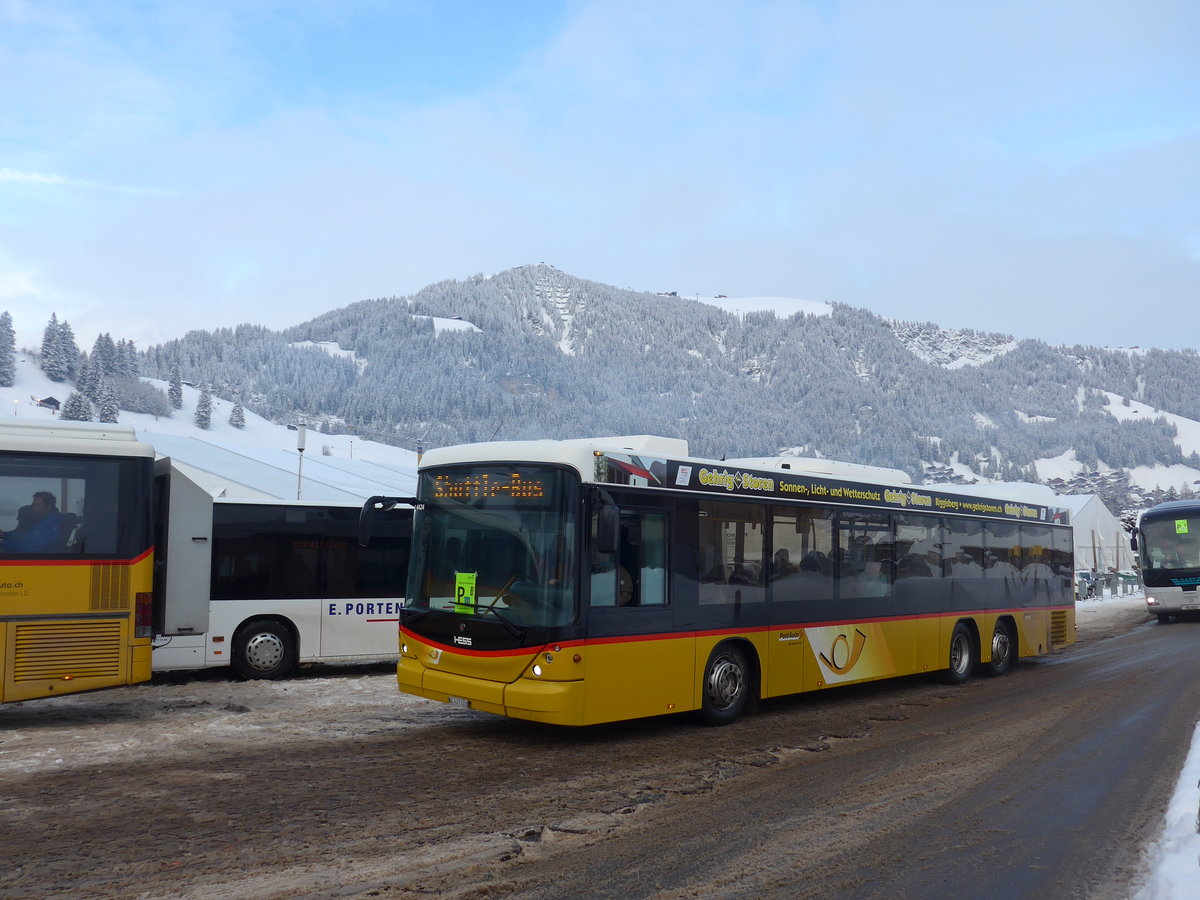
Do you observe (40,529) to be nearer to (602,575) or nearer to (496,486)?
(496,486)

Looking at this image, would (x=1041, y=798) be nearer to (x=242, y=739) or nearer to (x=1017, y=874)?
(x=1017, y=874)

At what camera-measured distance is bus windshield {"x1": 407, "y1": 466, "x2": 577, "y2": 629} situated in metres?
8.15

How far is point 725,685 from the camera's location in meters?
9.64

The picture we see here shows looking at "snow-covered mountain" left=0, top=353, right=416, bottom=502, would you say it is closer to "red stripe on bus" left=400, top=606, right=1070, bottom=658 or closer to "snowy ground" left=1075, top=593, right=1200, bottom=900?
"red stripe on bus" left=400, top=606, right=1070, bottom=658

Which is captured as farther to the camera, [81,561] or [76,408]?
[76,408]

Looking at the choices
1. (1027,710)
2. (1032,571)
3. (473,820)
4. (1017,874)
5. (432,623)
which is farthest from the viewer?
(1032,571)

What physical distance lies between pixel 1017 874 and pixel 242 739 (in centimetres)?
661

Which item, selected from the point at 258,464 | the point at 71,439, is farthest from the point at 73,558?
the point at 258,464

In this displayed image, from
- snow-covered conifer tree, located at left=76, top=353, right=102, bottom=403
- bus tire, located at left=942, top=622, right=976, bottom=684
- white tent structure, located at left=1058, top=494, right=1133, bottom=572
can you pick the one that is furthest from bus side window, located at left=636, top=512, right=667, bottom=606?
snow-covered conifer tree, located at left=76, top=353, right=102, bottom=403

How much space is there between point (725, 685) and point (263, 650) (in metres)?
6.81

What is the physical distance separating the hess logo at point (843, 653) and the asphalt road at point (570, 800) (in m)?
0.53

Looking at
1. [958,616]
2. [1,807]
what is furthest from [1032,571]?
[1,807]

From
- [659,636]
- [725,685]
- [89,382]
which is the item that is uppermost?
[89,382]

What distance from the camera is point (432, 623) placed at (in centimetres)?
894
